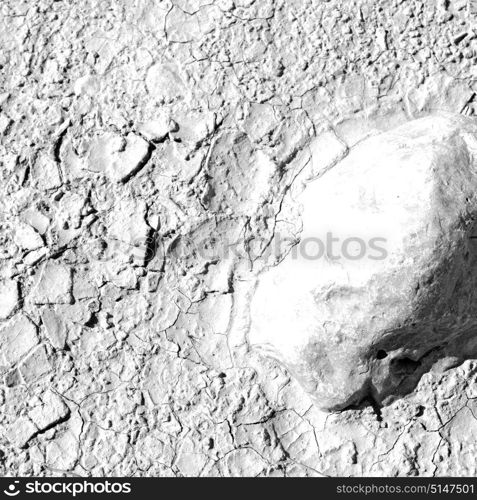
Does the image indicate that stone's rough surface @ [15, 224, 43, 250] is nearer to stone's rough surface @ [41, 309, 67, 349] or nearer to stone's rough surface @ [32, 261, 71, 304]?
stone's rough surface @ [32, 261, 71, 304]

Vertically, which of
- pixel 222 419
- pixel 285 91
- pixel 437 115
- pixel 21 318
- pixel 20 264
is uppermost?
pixel 285 91

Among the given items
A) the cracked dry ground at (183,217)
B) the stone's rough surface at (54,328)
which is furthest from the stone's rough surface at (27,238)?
the stone's rough surface at (54,328)

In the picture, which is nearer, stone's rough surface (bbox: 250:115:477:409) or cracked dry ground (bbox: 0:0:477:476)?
stone's rough surface (bbox: 250:115:477:409)

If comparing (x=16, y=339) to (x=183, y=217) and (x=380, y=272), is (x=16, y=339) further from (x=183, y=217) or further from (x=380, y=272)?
(x=380, y=272)

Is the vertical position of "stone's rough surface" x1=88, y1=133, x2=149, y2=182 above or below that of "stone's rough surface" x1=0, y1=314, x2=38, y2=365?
above

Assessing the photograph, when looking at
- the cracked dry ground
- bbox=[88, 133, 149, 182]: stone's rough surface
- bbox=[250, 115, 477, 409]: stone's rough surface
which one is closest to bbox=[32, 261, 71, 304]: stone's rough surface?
the cracked dry ground
